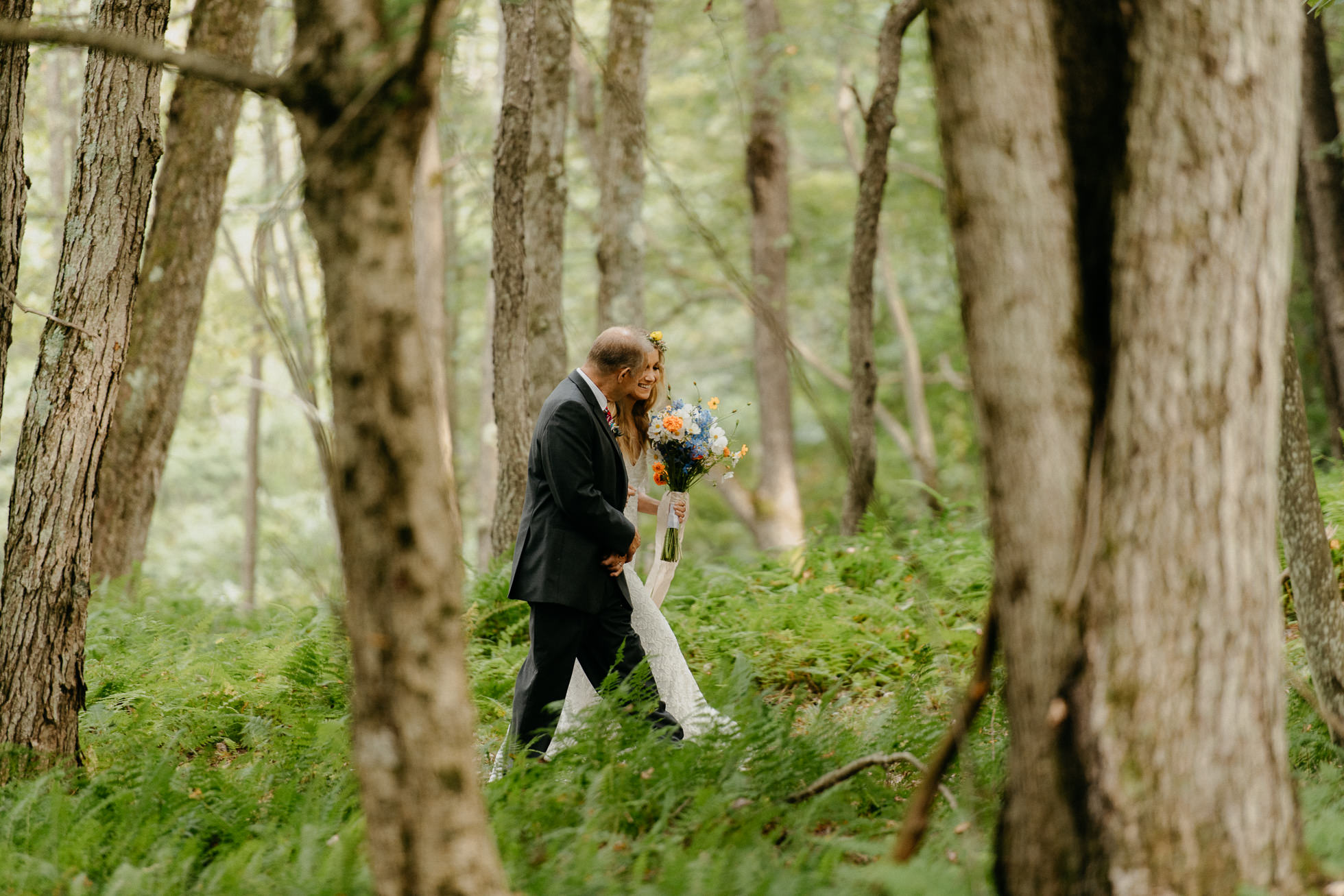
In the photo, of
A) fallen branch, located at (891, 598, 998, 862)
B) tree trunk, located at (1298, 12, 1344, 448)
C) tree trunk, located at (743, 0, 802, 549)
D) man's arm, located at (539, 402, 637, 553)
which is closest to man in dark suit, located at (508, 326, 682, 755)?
man's arm, located at (539, 402, 637, 553)

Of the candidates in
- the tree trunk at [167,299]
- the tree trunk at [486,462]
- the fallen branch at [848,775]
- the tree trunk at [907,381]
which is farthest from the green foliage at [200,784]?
the tree trunk at [907,381]

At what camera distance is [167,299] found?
345 inches

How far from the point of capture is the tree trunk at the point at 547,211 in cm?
884

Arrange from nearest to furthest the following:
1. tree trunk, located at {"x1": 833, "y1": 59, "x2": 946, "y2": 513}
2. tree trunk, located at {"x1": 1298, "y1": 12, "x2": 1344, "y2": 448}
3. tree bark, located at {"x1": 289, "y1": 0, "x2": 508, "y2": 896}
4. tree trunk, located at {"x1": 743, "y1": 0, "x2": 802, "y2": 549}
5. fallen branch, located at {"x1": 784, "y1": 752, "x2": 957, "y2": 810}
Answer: tree bark, located at {"x1": 289, "y1": 0, "x2": 508, "y2": 896} < fallen branch, located at {"x1": 784, "y1": 752, "x2": 957, "y2": 810} < tree trunk, located at {"x1": 1298, "y1": 12, "x2": 1344, "y2": 448} < tree trunk, located at {"x1": 743, "y1": 0, "x2": 802, "y2": 549} < tree trunk, located at {"x1": 833, "y1": 59, "x2": 946, "y2": 513}

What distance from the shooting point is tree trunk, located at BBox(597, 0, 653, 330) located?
9.78m

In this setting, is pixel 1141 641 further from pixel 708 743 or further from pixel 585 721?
pixel 585 721

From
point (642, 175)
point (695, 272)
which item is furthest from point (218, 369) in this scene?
point (642, 175)

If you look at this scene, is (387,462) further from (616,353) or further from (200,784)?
(616,353)

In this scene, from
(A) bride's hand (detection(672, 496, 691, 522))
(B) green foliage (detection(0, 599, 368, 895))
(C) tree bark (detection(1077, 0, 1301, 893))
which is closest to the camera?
(C) tree bark (detection(1077, 0, 1301, 893))

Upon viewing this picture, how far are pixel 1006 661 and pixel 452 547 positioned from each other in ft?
5.02

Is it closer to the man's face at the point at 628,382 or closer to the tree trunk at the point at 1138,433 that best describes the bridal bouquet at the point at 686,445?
the man's face at the point at 628,382

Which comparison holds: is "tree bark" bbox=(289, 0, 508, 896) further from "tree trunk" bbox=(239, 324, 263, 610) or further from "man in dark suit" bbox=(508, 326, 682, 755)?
"tree trunk" bbox=(239, 324, 263, 610)

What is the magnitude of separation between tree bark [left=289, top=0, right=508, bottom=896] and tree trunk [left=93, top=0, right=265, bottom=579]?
283 inches

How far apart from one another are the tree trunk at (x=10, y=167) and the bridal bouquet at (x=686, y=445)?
3.00 meters
